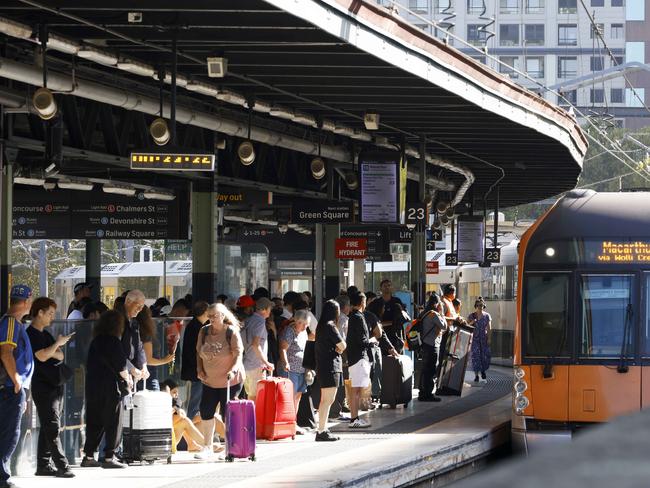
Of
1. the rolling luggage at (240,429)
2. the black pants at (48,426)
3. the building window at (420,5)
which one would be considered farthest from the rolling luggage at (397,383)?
the building window at (420,5)

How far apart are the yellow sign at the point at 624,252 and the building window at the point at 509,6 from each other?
99.0 meters

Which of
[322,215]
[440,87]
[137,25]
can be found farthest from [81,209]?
[137,25]

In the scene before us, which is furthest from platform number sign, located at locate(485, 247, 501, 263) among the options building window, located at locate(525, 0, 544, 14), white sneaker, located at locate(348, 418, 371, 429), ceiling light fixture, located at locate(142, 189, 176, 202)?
building window, located at locate(525, 0, 544, 14)

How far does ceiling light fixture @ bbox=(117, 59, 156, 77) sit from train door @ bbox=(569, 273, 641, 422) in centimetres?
513

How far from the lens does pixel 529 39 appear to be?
112 m

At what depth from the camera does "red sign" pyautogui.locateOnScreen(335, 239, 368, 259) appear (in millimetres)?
33531

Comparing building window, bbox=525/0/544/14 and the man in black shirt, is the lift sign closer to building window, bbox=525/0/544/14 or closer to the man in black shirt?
the man in black shirt

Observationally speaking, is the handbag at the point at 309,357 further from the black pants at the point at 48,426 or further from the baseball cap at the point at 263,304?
the black pants at the point at 48,426

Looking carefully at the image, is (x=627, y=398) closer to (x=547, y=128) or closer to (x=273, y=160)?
(x=547, y=128)

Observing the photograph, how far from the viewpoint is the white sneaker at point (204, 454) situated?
14.4 metres

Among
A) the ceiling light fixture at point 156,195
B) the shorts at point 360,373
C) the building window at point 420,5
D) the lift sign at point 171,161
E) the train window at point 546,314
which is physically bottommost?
the shorts at point 360,373

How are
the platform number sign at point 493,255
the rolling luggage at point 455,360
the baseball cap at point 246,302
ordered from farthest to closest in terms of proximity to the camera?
the platform number sign at point 493,255
the rolling luggage at point 455,360
the baseball cap at point 246,302

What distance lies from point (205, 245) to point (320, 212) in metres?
4.28

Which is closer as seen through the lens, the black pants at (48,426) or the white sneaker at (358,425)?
the black pants at (48,426)
